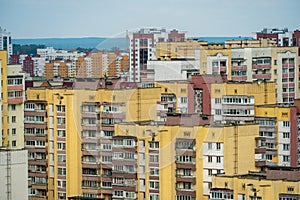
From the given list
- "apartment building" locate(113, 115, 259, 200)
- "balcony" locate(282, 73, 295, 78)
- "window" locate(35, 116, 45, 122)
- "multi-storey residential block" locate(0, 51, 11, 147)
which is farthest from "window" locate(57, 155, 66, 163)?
"balcony" locate(282, 73, 295, 78)

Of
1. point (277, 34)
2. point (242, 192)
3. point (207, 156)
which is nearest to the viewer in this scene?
point (242, 192)

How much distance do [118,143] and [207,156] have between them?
2.77ft

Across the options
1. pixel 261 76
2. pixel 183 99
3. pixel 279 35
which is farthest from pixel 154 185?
pixel 279 35

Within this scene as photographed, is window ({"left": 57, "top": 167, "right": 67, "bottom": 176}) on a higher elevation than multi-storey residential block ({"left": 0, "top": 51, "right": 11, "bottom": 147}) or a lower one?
lower

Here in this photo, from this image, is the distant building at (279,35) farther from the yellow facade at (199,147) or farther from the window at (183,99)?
the yellow facade at (199,147)

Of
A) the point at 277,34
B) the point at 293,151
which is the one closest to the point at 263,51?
the point at 293,151

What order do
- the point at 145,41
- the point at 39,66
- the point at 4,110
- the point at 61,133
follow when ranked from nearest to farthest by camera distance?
1. the point at 4,110
2. the point at 61,133
3. the point at 145,41
4. the point at 39,66

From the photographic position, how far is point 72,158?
1141cm

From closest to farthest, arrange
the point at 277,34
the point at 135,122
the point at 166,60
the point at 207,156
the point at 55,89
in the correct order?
the point at 207,156
the point at 135,122
the point at 55,89
the point at 166,60
the point at 277,34

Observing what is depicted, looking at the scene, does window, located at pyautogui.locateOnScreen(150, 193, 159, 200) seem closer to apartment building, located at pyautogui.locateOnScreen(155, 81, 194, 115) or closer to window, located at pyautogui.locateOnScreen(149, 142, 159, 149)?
window, located at pyautogui.locateOnScreen(149, 142, 159, 149)

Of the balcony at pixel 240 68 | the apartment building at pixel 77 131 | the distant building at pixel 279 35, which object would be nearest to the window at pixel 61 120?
the apartment building at pixel 77 131

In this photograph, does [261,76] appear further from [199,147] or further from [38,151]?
[199,147]

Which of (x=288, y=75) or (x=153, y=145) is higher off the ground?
(x=288, y=75)

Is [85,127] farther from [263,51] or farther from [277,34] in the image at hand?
[277,34]
